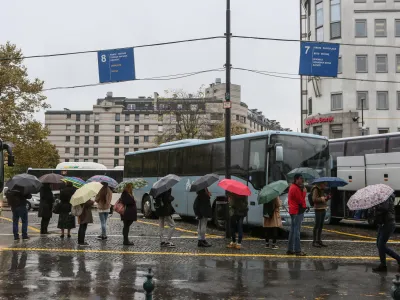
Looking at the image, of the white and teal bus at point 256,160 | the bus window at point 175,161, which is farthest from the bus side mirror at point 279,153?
the bus window at point 175,161

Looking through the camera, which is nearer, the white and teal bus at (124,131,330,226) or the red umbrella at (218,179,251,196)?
the red umbrella at (218,179,251,196)

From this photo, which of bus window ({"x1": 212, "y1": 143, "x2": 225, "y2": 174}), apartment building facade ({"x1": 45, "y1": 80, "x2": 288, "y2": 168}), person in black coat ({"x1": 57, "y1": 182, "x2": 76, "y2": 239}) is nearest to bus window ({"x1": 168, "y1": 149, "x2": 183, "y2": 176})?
bus window ({"x1": 212, "y1": 143, "x2": 225, "y2": 174})

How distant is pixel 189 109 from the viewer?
59.2m

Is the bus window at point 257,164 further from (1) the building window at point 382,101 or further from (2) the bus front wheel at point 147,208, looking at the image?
(1) the building window at point 382,101

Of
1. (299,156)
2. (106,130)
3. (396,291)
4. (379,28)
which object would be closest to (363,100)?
(379,28)

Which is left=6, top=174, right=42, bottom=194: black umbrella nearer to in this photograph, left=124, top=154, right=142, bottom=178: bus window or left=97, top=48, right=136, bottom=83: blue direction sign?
left=97, top=48, right=136, bottom=83: blue direction sign

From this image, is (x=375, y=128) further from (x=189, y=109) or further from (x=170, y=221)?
(x=170, y=221)

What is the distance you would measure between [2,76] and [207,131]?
3058 centimetres

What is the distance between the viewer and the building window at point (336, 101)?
43.0m

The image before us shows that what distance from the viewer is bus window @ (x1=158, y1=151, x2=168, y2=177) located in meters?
22.4

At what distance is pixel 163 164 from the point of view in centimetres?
2269

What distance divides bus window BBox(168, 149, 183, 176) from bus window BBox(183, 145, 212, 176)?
0.44 meters

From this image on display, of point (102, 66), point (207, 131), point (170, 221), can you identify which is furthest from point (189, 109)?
point (170, 221)

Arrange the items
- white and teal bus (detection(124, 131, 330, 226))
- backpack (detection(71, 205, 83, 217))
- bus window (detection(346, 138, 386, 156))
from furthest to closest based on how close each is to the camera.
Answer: bus window (detection(346, 138, 386, 156))
white and teal bus (detection(124, 131, 330, 226))
backpack (detection(71, 205, 83, 217))
